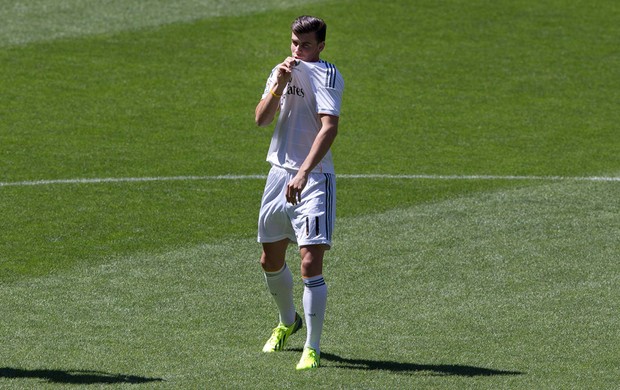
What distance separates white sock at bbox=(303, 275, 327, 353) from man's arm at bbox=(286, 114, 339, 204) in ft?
1.97

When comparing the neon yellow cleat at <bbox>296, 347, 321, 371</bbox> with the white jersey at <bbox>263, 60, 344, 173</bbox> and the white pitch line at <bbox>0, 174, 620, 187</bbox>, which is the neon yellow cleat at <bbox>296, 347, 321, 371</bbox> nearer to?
the white jersey at <bbox>263, 60, 344, 173</bbox>

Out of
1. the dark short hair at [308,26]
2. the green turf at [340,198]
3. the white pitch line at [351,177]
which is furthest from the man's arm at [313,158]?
the white pitch line at [351,177]

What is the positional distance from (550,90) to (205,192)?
7.31 meters

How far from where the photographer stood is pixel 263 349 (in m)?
8.84

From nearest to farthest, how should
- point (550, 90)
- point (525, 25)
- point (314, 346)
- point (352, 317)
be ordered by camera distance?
point (314, 346), point (352, 317), point (550, 90), point (525, 25)

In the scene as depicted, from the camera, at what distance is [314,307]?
838 centimetres

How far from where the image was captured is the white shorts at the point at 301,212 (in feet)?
27.2

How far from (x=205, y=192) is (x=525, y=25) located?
33.4 ft

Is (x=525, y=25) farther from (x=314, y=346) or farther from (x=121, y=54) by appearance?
(x=314, y=346)

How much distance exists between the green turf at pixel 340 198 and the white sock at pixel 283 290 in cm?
29

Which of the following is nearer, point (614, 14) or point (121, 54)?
point (121, 54)

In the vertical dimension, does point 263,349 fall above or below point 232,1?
below

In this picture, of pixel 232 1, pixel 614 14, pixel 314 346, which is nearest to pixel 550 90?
pixel 614 14

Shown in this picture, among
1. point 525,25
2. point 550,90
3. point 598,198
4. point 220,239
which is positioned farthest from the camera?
point 525,25
